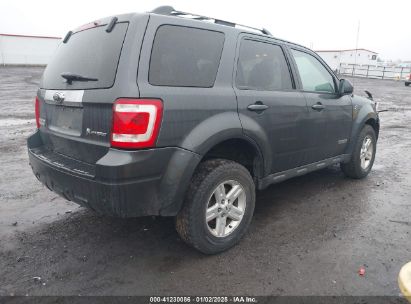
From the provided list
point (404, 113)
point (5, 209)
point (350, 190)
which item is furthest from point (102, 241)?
point (404, 113)

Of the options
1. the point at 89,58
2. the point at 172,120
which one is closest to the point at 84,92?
the point at 89,58

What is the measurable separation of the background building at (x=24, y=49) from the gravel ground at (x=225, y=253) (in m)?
40.9

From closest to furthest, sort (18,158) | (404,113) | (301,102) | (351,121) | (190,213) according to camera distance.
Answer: (190,213) → (301,102) → (351,121) → (18,158) → (404,113)

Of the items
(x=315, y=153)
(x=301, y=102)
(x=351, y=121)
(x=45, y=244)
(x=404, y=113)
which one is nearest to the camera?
(x=45, y=244)

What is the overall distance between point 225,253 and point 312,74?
7.92 ft

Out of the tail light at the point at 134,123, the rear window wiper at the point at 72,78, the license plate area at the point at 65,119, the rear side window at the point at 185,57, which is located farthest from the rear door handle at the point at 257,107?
the license plate area at the point at 65,119

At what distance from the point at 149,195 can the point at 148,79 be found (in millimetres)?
846

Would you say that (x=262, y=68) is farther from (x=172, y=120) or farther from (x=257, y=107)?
(x=172, y=120)

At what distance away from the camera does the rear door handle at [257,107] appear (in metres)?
3.13

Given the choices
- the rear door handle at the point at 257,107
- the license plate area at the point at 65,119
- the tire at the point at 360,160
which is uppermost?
the rear door handle at the point at 257,107

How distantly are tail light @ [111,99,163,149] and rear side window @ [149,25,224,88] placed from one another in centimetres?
22

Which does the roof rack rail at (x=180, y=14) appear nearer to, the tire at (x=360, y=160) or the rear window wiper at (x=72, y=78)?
the rear window wiper at (x=72, y=78)

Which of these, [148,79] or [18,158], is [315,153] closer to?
[148,79]

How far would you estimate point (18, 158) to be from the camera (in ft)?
19.7
